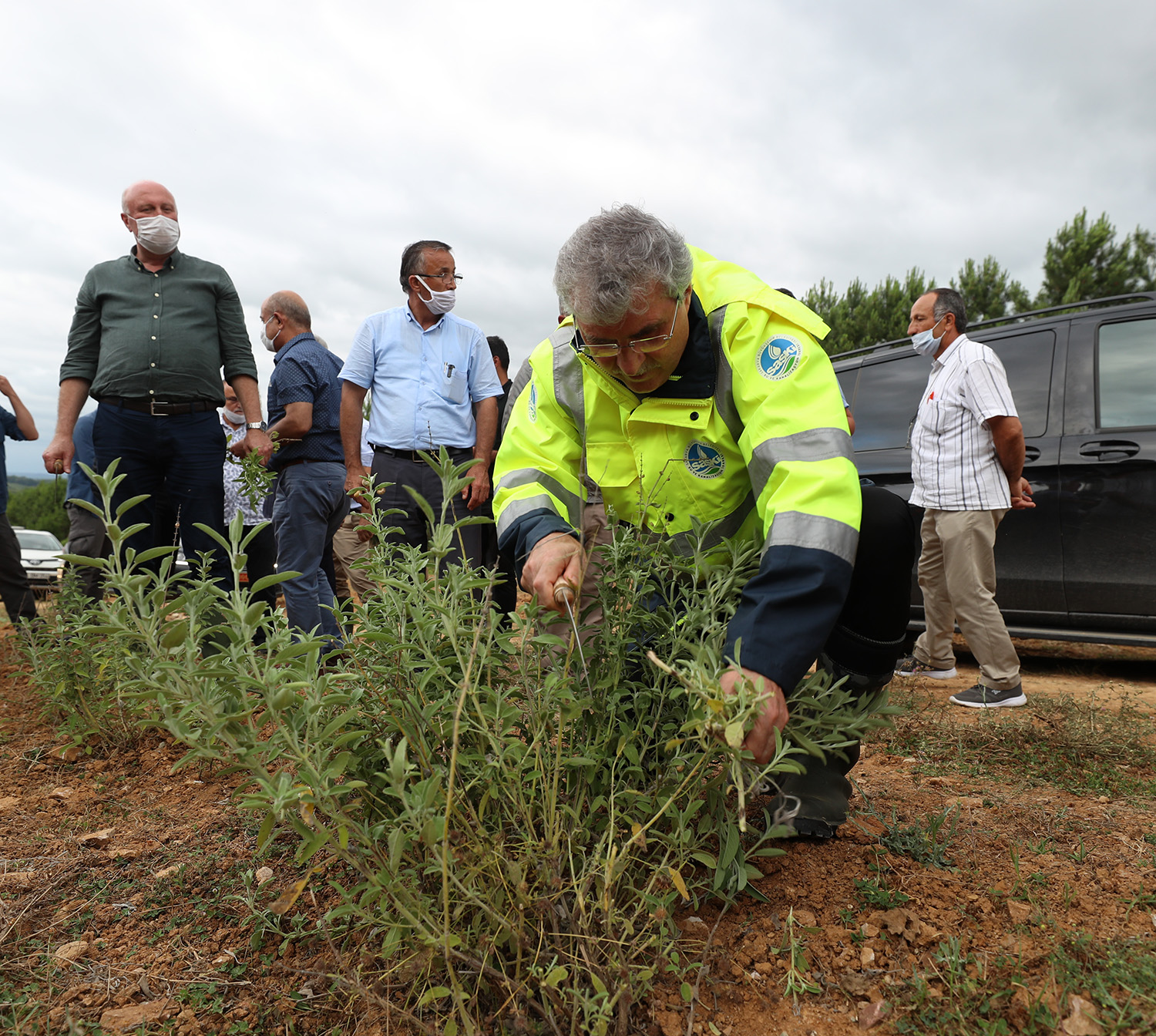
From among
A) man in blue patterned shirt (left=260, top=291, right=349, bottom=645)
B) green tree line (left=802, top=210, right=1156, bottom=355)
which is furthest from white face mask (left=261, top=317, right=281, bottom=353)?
green tree line (left=802, top=210, right=1156, bottom=355)

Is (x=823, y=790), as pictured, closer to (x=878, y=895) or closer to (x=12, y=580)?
(x=878, y=895)

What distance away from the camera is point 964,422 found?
4.18m

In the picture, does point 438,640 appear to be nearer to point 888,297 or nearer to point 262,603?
point 262,603

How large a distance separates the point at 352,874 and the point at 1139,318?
15.6 ft

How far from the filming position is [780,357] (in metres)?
1.89

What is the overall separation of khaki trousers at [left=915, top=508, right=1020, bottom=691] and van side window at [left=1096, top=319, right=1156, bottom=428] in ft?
3.04

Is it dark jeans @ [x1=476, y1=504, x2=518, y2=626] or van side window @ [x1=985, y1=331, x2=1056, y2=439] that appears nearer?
dark jeans @ [x1=476, y1=504, x2=518, y2=626]

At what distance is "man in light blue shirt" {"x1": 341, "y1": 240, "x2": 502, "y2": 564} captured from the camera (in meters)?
3.97

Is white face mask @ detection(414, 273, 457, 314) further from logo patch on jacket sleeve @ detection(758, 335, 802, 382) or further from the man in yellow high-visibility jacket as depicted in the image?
logo patch on jacket sleeve @ detection(758, 335, 802, 382)

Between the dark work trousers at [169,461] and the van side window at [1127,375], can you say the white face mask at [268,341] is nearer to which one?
the dark work trousers at [169,461]

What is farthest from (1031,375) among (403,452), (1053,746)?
(403,452)

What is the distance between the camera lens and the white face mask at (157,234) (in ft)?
12.2

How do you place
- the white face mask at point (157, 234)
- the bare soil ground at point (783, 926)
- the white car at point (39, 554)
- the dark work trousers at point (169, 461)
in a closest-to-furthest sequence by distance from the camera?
1. the bare soil ground at point (783, 926)
2. the dark work trousers at point (169, 461)
3. the white face mask at point (157, 234)
4. the white car at point (39, 554)

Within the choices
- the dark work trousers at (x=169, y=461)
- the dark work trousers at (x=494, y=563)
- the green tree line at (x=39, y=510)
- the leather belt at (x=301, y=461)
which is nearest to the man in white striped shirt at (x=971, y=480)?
the dark work trousers at (x=494, y=563)
